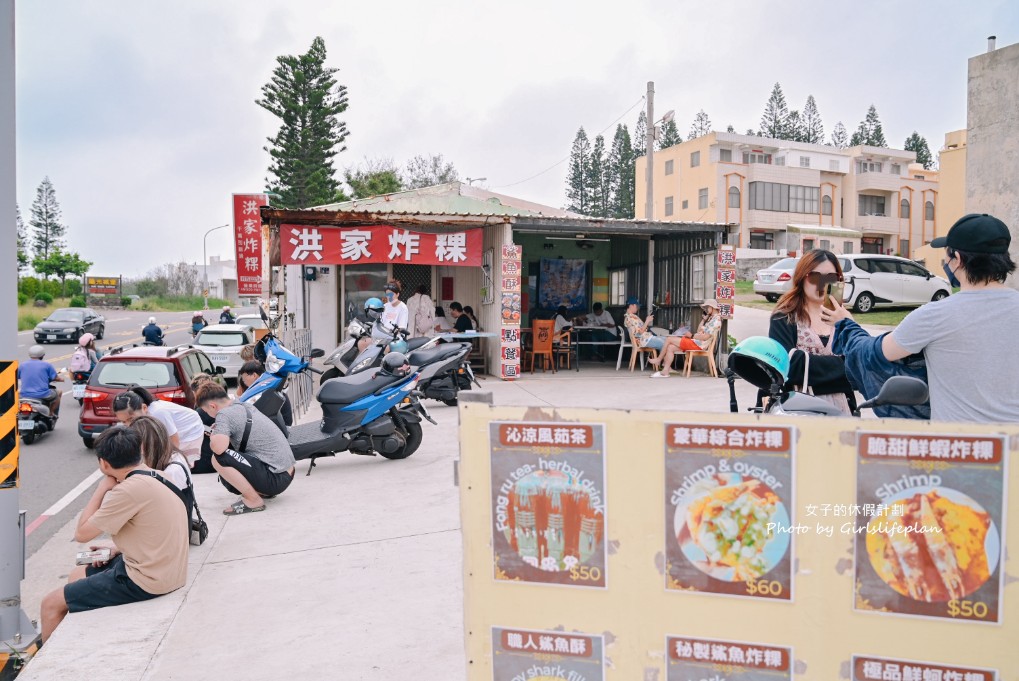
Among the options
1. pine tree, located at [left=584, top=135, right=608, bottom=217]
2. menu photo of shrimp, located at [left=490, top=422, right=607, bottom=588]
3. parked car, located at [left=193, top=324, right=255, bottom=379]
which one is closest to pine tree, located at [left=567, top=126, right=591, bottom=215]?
pine tree, located at [left=584, top=135, right=608, bottom=217]

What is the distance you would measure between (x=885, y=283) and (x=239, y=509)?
19004 mm

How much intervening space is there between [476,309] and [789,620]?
1364 centimetres

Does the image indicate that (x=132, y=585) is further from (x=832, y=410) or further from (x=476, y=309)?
(x=476, y=309)

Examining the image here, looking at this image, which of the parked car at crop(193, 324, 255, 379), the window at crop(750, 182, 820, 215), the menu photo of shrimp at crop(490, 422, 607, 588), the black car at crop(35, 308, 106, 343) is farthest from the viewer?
the window at crop(750, 182, 820, 215)

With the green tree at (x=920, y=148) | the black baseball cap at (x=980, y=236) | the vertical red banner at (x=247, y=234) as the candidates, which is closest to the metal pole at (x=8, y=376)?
the black baseball cap at (x=980, y=236)

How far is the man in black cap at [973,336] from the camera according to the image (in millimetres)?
2666

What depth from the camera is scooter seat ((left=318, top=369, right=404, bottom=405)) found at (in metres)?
7.38

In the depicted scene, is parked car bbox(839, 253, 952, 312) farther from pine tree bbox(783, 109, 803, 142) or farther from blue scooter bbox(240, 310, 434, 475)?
pine tree bbox(783, 109, 803, 142)

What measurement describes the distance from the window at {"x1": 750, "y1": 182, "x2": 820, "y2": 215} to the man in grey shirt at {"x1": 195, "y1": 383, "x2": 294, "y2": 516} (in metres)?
41.4

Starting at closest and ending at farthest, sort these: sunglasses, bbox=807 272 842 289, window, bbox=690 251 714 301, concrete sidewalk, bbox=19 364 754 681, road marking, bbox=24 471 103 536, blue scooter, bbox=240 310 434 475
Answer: sunglasses, bbox=807 272 842 289 < concrete sidewalk, bbox=19 364 754 681 < road marking, bbox=24 471 103 536 < blue scooter, bbox=240 310 434 475 < window, bbox=690 251 714 301

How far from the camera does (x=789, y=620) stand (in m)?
2.02

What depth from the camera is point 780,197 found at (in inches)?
1738

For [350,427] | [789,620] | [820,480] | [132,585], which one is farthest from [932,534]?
[350,427]

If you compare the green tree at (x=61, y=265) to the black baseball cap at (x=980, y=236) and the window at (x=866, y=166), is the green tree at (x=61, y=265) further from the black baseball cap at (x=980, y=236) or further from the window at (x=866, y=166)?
the black baseball cap at (x=980, y=236)
